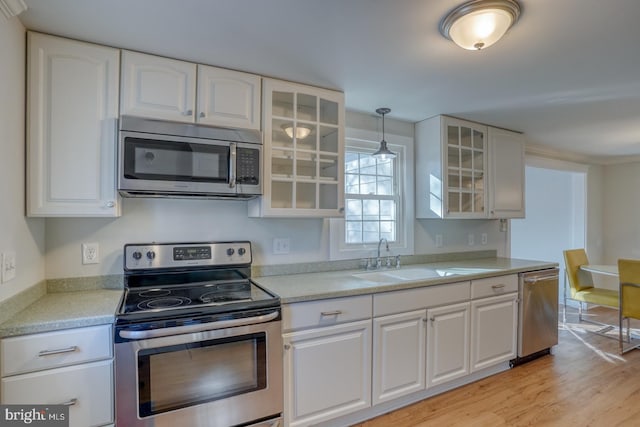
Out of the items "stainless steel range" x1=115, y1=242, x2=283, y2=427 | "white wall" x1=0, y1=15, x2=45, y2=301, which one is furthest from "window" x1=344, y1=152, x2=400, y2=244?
"white wall" x1=0, y1=15, x2=45, y2=301

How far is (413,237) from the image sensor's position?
3.05m

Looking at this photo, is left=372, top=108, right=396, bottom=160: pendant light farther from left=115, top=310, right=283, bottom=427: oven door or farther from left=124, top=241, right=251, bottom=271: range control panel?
left=115, top=310, right=283, bottom=427: oven door

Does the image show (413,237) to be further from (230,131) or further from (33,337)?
(33,337)

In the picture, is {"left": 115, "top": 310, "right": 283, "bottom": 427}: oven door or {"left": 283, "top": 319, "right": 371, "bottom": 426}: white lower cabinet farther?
{"left": 283, "top": 319, "right": 371, "bottom": 426}: white lower cabinet

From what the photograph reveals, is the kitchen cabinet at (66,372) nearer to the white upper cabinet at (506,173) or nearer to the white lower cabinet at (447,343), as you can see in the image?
the white lower cabinet at (447,343)

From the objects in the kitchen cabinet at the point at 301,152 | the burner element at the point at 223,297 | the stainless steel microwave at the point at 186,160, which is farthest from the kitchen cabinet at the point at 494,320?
the stainless steel microwave at the point at 186,160

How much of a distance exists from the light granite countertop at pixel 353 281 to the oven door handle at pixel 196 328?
0.15 metres

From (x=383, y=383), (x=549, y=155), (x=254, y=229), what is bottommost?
(x=383, y=383)

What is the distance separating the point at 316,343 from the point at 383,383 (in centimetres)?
57

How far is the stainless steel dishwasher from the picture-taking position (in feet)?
9.20

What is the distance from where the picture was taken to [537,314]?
2.89 m

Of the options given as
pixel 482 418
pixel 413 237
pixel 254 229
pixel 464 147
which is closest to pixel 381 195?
pixel 413 237

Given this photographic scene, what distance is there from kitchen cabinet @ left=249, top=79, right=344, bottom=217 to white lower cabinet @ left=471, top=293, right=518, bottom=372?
1.34 meters

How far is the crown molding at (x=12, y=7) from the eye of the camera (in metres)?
1.31
